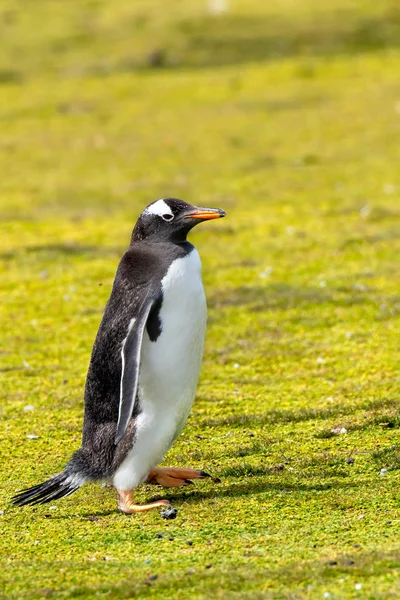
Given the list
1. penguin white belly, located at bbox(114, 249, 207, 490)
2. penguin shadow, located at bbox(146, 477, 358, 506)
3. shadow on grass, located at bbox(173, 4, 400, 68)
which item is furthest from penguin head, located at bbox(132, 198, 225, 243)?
shadow on grass, located at bbox(173, 4, 400, 68)

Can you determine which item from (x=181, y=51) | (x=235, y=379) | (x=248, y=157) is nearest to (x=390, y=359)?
(x=235, y=379)

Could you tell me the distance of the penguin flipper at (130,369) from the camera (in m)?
5.14

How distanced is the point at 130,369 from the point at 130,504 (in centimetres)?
66

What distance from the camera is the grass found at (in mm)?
4641

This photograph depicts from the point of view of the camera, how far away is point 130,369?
203 inches

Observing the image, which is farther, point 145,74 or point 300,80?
point 145,74

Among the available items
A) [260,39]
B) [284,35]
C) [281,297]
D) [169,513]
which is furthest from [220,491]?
[284,35]

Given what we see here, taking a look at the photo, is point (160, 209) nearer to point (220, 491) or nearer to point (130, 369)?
point (130, 369)

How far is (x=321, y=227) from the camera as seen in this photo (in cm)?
1268

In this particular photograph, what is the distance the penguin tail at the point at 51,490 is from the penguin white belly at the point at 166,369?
21 cm

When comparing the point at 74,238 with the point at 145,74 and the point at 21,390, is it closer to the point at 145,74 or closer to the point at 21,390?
the point at 21,390

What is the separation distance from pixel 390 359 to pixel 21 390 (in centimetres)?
263

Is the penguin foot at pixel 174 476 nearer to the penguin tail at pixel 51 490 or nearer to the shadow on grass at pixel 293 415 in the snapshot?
the penguin tail at pixel 51 490

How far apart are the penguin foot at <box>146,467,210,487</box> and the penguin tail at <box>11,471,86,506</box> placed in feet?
1.28
